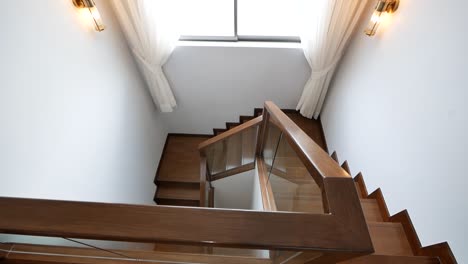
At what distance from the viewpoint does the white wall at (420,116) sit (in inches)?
51.1

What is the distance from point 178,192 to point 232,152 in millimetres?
1326

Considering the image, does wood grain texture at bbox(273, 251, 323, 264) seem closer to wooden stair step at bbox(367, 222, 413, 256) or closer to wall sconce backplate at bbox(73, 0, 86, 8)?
wooden stair step at bbox(367, 222, 413, 256)

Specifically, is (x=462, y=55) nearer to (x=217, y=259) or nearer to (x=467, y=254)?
(x=467, y=254)

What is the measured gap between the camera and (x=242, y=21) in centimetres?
286

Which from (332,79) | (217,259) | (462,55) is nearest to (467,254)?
(462,55)

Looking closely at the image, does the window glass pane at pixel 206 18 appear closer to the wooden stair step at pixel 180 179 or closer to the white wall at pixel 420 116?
the white wall at pixel 420 116

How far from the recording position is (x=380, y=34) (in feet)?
6.73

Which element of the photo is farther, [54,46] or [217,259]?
[54,46]

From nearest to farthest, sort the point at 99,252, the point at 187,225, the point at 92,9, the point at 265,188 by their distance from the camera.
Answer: the point at 187,225, the point at 99,252, the point at 92,9, the point at 265,188

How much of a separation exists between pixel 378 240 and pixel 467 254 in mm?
470

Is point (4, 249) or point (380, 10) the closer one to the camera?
point (4, 249)

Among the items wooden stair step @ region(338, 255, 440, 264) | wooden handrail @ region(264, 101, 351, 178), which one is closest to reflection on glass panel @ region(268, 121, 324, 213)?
wooden handrail @ region(264, 101, 351, 178)

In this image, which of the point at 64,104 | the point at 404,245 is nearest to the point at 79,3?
the point at 64,104

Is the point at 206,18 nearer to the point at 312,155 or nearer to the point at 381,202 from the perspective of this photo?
the point at 312,155
